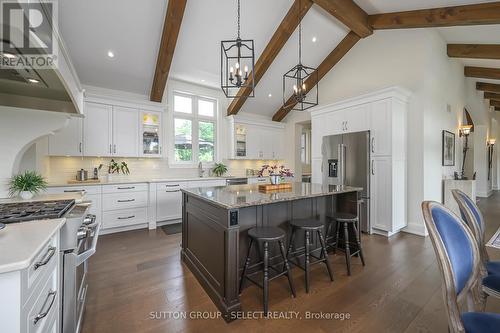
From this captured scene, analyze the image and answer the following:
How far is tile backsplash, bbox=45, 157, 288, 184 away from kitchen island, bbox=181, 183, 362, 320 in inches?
96.7

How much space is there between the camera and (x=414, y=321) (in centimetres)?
177

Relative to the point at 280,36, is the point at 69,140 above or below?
below

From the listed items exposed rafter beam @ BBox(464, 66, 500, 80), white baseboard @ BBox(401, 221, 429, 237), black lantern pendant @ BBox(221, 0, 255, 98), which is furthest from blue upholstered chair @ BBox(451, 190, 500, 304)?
exposed rafter beam @ BBox(464, 66, 500, 80)

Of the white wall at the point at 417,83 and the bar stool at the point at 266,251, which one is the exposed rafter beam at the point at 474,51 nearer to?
the white wall at the point at 417,83

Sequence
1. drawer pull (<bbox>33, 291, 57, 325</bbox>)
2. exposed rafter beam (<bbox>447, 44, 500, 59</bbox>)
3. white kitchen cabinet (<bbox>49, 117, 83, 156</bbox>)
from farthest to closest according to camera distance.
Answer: exposed rafter beam (<bbox>447, 44, 500, 59</bbox>), white kitchen cabinet (<bbox>49, 117, 83, 156</bbox>), drawer pull (<bbox>33, 291, 57, 325</bbox>)

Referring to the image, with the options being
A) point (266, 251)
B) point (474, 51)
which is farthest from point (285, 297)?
point (474, 51)

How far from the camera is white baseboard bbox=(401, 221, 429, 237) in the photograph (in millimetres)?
3816

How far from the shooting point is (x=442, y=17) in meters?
3.34

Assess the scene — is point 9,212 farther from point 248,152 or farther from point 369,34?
point 369,34

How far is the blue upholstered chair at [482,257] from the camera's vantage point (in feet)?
4.77

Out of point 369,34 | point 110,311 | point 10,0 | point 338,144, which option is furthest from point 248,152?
point 10,0

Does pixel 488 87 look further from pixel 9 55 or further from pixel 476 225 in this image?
pixel 9 55

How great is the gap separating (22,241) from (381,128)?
4514mm

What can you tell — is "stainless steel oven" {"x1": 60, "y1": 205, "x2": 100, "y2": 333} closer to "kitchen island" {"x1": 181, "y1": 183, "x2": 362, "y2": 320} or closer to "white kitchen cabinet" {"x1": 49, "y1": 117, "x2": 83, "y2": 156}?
"kitchen island" {"x1": 181, "y1": 183, "x2": 362, "y2": 320}
